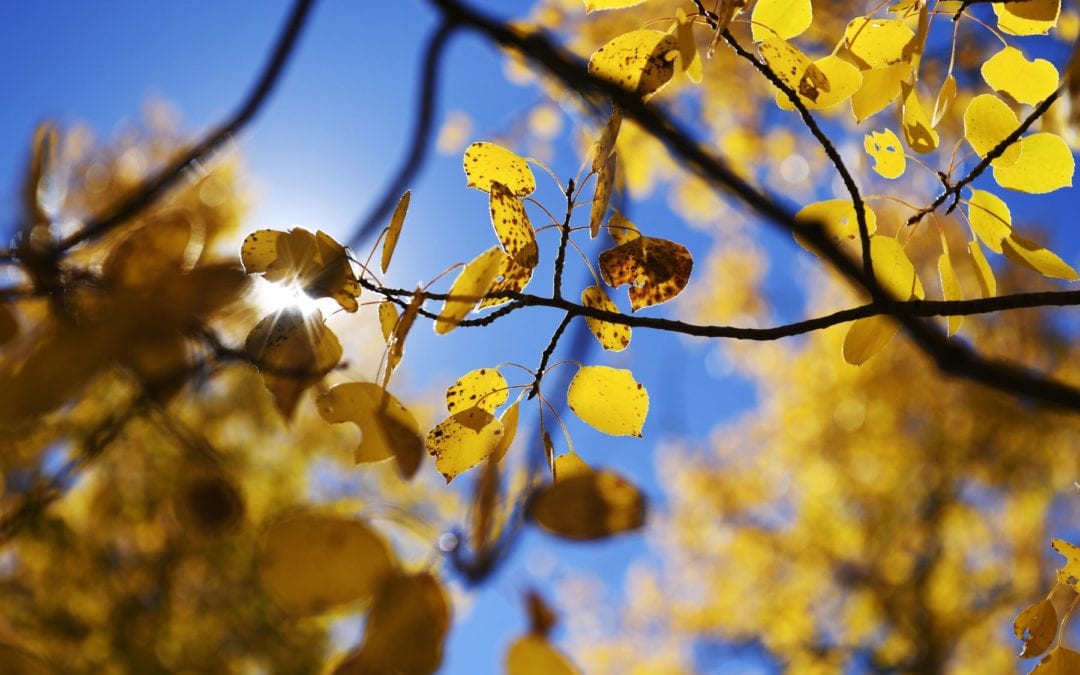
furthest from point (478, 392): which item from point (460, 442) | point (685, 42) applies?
point (685, 42)

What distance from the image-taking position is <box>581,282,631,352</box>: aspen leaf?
467mm

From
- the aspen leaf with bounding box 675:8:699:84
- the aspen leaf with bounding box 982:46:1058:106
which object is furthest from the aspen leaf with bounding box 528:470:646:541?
the aspen leaf with bounding box 982:46:1058:106

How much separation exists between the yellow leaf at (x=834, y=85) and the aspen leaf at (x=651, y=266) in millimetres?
127

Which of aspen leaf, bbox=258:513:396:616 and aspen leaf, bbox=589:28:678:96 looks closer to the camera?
aspen leaf, bbox=258:513:396:616

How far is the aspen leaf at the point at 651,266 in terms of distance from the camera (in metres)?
0.45

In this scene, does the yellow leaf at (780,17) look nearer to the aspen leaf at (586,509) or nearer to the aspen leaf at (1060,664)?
the aspen leaf at (586,509)

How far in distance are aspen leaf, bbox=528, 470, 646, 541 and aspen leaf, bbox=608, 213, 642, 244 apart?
0.19 metres

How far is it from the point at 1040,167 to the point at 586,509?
415mm

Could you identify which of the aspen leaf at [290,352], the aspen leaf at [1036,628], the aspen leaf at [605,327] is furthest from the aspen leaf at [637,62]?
the aspen leaf at [1036,628]

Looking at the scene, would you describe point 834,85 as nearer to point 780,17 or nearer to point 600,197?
point 780,17

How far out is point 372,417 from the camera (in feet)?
1.28

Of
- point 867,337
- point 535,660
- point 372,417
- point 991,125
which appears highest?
point 991,125

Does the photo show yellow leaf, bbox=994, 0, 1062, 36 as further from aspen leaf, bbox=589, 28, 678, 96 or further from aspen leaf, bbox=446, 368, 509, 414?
aspen leaf, bbox=446, 368, 509, 414

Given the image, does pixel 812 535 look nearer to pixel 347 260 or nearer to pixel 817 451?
pixel 817 451
